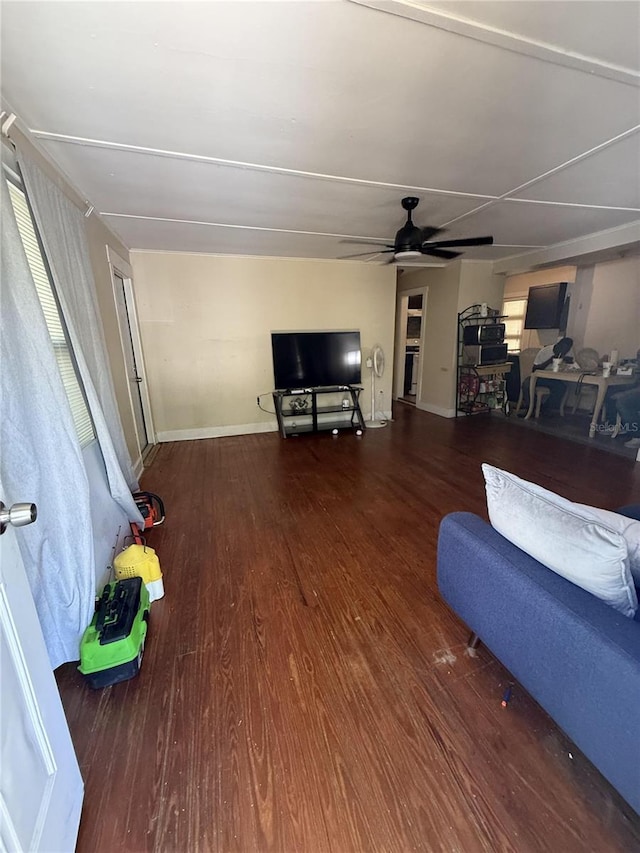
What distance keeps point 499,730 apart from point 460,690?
6.5 inches

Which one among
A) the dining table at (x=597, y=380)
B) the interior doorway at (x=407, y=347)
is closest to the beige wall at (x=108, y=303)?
the interior doorway at (x=407, y=347)

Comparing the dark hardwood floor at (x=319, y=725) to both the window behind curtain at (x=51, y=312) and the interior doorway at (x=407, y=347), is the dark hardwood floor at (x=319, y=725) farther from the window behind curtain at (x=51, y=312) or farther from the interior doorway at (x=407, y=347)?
the interior doorway at (x=407, y=347)

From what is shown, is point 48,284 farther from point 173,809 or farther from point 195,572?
point 173,809

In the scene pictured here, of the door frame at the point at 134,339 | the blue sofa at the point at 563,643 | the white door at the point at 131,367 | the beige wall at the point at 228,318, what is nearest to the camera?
the blue sofa at the point at 563,643

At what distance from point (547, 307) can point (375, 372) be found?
342cm

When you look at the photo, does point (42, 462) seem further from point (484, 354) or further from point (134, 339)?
point (484, 354)

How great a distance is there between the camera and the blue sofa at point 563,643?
2.80ft

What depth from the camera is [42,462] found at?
1.45 m

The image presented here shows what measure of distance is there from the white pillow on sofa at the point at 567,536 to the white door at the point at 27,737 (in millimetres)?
1469

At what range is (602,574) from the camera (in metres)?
1.01

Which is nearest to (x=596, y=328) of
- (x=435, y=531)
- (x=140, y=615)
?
(x=435, y=531)

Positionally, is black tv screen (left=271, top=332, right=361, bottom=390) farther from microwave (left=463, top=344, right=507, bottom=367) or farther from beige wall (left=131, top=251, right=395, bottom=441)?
microwave (left=463, top=344, right=507, bottom=367)

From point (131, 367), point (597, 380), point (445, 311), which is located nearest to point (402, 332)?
point (445, 311)

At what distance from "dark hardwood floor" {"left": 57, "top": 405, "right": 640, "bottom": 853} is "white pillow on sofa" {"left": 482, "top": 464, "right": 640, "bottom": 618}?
64 centimetres
